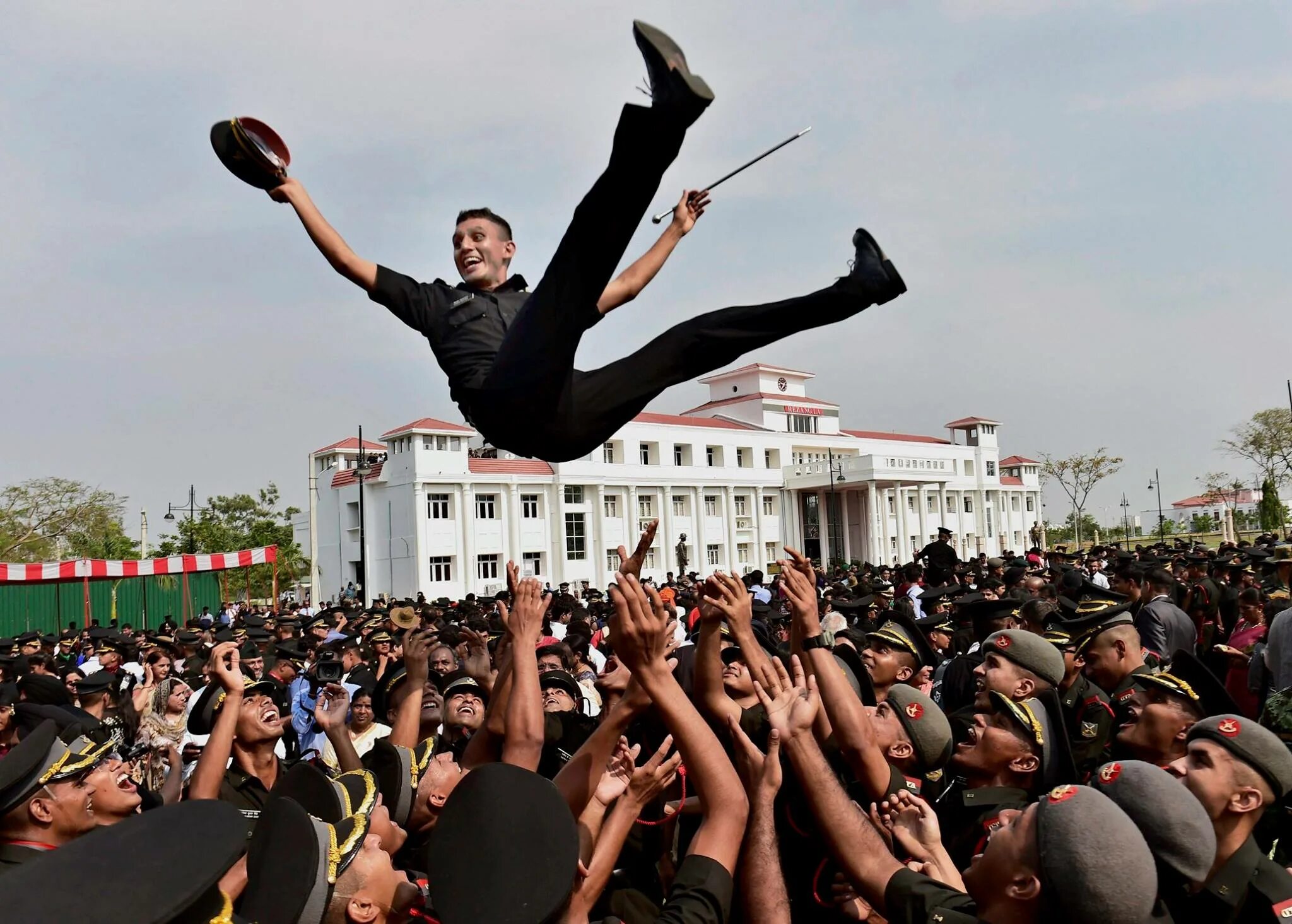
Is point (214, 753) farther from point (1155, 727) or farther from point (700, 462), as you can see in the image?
point (700, 462)

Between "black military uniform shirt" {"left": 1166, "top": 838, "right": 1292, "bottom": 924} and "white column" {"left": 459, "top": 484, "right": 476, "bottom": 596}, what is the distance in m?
48.3

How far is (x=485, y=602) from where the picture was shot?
22.5 m

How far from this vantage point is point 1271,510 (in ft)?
164

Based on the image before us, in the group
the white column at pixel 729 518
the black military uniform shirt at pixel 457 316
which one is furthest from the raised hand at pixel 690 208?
the white column at pixel 729 518

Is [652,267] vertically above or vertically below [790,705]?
above

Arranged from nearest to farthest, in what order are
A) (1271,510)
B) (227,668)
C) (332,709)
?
(227,668), (332,709), (1271,510)

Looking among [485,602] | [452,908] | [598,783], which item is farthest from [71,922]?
[485,602]

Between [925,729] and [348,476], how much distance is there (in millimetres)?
50495

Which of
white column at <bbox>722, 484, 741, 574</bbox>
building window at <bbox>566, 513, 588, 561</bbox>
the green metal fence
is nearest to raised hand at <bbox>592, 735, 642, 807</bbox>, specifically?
the green metal fence

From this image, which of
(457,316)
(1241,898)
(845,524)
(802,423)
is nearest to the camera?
(1241,898)

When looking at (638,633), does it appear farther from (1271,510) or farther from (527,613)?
(1271,510)

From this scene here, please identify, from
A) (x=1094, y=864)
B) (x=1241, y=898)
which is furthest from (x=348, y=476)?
(x=1094, y=864)

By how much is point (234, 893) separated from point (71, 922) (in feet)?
4.89

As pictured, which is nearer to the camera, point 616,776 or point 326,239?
point 616,776
